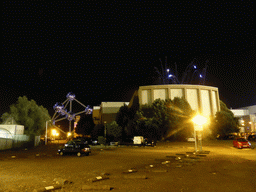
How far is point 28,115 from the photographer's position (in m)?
54.8

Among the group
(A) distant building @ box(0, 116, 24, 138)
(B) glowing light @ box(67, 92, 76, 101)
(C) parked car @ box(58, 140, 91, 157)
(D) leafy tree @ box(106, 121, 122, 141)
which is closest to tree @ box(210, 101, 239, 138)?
(D) leafy tree @ box(106, 121, 122, 141)

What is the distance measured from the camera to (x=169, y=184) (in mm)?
8797

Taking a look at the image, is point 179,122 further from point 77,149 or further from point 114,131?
point 77,149

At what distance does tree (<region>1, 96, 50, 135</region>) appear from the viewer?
53094 mm

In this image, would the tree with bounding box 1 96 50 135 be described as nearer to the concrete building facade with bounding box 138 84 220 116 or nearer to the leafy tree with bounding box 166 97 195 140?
the concrete building facade with bounding box 138 84 220 116

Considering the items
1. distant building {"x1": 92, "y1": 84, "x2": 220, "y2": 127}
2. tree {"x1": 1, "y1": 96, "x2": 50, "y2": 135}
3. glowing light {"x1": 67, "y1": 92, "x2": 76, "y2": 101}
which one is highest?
glowing light {"x1": 67, "y1": 92, "x2": 76, "y2": 101}

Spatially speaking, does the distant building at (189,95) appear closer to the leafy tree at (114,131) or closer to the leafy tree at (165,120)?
the leafy tree at (165,120)

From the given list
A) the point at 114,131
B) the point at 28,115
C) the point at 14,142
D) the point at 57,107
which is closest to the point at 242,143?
the point at 14,142

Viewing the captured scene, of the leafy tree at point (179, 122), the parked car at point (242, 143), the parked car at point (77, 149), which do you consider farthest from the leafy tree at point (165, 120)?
the parked car at point (77, 149)

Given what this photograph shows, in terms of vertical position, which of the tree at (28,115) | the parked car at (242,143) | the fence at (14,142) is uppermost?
the tree at (28,115)

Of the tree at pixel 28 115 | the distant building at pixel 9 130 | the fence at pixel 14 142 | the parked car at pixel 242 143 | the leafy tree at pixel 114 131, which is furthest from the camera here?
the leafy tree at pixel 114 131

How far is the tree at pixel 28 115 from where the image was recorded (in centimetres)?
5309

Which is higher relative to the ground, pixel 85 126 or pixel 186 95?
pixel 186 95

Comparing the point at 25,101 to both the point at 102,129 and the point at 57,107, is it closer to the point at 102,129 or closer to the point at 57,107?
the point at 102,129
